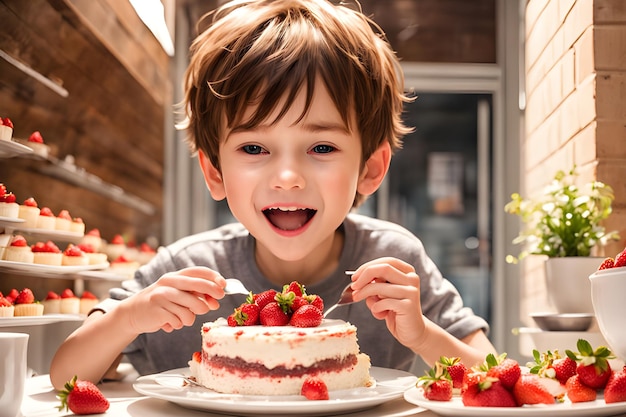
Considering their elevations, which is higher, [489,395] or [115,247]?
[115,247]

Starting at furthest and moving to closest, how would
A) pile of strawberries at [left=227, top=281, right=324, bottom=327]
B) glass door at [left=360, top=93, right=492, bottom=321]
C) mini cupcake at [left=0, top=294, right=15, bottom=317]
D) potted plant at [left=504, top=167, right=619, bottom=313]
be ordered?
glass door at [left=360, top=93, right=492, bottom=321] → potted plant at [left=504, top=167, right=619, bottom=313] → mini cupcake at [left=0, top=294, right=15, bottom=317] → pile of strawberries at [left=227, top=281, right=324, bottom=327]

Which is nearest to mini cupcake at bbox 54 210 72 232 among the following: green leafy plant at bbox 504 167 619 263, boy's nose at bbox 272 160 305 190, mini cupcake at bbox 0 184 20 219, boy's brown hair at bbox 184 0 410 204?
mini cupcake at bbox 0 184 20 219

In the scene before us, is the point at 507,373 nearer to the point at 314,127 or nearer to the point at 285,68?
the point at 314,127

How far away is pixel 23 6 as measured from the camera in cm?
140

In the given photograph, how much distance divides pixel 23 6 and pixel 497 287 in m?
3.30

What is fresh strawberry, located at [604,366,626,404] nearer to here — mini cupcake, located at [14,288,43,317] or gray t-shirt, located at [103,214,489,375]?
gray t-shirt, located at [103,214,489,375]

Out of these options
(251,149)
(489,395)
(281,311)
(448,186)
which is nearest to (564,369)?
(489,395)

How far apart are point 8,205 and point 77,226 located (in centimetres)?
41

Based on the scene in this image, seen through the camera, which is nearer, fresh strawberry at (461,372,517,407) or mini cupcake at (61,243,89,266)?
fresh strawberry at (461,372,517,407)

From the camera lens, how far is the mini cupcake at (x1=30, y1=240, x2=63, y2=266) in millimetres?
1405

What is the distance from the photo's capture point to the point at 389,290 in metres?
1.15

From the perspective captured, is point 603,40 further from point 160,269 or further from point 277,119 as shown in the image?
point 160,269

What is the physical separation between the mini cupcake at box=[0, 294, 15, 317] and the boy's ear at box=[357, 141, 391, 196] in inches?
29.8

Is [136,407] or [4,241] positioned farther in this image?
[4,241]
